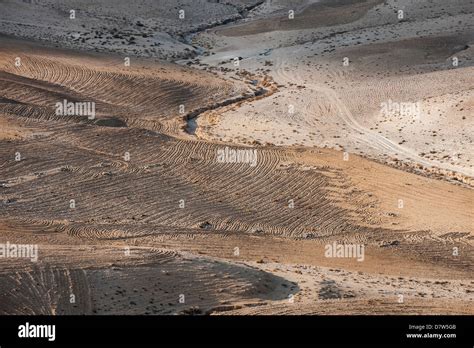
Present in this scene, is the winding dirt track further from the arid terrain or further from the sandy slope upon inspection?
the sandy slope

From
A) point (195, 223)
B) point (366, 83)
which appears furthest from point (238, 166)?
point (366, 83)

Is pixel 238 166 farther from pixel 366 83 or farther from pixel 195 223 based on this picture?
pixel 366 83

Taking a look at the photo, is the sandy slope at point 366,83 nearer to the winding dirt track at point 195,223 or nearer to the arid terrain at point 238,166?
the arid terrain at point 238,166

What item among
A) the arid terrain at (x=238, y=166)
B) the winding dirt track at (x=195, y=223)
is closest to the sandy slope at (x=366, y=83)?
the arid terrain at (x=238, y=166)

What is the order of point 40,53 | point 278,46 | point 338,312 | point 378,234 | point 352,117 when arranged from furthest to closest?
point 278,46 < point 40,53 < point 352,117 < point 378,234 < point 338,312
